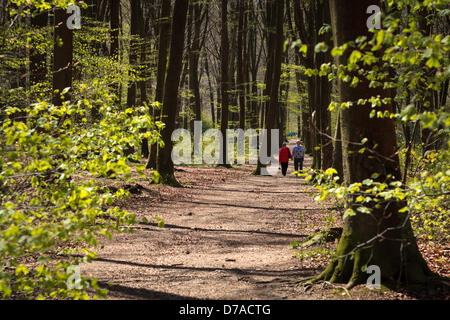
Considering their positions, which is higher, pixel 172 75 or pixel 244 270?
pixel 172 75

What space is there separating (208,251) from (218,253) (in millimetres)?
242

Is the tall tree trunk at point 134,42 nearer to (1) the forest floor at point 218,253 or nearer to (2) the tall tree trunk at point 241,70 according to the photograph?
(2) the tall tree trunk at point 241,70

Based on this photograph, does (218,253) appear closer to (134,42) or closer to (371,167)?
(371,167)

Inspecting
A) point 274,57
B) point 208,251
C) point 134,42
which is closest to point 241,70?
point 274,57

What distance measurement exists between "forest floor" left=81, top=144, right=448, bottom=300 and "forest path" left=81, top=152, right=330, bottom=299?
13 mm

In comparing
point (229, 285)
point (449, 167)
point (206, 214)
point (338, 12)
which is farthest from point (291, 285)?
point (206, 214)

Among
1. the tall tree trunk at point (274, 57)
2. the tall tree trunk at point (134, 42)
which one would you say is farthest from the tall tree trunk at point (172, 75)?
the tall tree trunk at point (274, 57)

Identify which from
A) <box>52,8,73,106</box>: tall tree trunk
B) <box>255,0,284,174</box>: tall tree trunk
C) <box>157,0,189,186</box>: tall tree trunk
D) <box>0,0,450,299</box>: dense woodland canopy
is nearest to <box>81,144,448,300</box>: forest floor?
<box>0,0,450,299</box>: dense woodland canopy

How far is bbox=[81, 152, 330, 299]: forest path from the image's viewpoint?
17.2ft

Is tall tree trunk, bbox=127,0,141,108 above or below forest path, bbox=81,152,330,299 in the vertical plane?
above

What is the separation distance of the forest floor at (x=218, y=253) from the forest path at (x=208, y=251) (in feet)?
0.04

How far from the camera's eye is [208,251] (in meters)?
7.32

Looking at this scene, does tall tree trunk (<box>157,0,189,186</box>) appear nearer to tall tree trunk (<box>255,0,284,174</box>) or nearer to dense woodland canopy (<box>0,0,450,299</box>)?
tall tree trunk (<box>255,0,284,174</box>)

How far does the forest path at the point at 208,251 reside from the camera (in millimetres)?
5246
